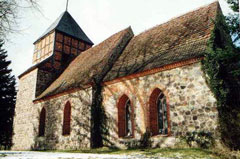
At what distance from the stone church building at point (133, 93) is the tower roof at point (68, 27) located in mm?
4810

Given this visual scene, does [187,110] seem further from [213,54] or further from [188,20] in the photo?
[188,20]

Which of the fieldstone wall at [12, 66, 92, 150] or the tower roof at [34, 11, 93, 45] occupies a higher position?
the tower roof at [34, 11, 93, 45]

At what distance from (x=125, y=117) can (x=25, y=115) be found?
10.4 metres

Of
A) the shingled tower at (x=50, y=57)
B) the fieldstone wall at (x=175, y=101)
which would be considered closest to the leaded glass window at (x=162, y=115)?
the fieldstone wall at (x=175, y=101)

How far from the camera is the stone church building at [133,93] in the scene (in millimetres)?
9133

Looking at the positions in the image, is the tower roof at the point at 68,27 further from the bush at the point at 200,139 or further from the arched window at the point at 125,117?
the bush at the point at 200,139

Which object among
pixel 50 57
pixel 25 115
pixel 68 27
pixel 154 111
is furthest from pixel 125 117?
pixel 68 27

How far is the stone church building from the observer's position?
9.13 m

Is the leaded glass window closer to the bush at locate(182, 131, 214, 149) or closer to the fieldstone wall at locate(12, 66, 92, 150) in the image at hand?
the bush at locate(182, 131, 214, 149)

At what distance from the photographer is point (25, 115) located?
1819cm

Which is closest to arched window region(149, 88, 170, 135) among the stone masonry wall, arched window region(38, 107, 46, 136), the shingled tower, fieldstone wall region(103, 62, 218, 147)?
fieldstone wall region(103, 62, 218, 147)

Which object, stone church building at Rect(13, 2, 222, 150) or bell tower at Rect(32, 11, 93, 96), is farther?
bell tower at Rect(32, 11, 93, 96)

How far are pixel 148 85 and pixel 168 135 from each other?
253cm

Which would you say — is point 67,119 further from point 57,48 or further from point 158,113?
point 57,48
